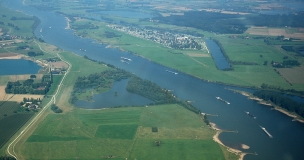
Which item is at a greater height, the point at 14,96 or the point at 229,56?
the point at 229,56

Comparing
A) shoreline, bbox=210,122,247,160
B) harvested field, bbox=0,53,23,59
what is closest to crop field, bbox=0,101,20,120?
harvested field, bbox=0,53,23,59

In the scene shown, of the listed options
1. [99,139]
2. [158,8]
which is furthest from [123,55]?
[158,8]

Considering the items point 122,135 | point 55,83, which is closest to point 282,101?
point 122,135

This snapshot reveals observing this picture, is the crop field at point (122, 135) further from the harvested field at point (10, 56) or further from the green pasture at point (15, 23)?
the green pasture at point (15, 23)

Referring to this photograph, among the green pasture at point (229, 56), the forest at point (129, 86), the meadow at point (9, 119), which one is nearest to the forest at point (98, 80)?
the forest at point (129, 86)

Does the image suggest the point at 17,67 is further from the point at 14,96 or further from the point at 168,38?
the point at 168,38

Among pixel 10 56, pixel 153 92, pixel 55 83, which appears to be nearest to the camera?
pixel 153 92

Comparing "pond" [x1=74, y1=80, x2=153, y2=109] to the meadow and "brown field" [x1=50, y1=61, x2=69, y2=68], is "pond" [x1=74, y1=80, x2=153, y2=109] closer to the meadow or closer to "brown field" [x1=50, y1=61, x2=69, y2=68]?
the meadow
